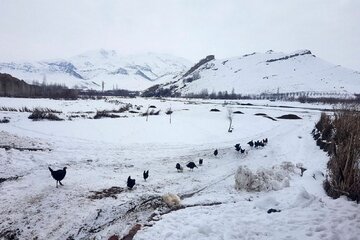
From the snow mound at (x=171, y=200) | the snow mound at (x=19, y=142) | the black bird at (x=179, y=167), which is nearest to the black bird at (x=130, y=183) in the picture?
the snow mound at (x=171, y=200)

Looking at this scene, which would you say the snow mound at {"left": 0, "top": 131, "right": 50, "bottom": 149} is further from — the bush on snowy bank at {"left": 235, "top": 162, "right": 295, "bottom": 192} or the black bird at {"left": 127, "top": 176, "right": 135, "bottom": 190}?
the bush on snowy bank at {"left": 235, "top": 162, "right": 295, "bottom": 192}

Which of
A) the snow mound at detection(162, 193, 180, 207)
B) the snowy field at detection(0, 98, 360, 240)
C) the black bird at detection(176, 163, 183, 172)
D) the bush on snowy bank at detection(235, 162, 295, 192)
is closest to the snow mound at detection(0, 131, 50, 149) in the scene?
the snowy field at detection(0, 98, 360, 240)

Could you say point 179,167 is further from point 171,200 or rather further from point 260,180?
point 171,200

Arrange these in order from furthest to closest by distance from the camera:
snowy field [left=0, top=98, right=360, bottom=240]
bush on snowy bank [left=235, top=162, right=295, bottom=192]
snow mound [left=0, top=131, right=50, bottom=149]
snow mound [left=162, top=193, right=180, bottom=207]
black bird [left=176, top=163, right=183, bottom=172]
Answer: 1. snow mound [left=0, top=131, right=50, bottom=149]
2. black bird [left=176, top=163, right=183, bottom=172]
3. bush on snowy bank [left=235, top=162, right=295, bottom=192]
4. snow mound [left=162, top=193, right=180, bottom=207]
5. snowy field [left=0, top=98, right=360, bottom=240]

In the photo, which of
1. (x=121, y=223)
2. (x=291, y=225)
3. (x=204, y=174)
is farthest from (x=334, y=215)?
(x=204, y=174)

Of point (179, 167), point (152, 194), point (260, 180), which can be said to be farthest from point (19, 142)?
point (260, 180)

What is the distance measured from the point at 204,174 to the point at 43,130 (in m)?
17.1

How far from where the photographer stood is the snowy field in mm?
9227

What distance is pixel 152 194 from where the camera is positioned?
13.6m

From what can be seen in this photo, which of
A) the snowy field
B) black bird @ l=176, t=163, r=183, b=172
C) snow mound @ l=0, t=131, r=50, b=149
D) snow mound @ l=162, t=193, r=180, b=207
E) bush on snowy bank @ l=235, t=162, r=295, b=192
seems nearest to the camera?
the snowy field

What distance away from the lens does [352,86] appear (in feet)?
619

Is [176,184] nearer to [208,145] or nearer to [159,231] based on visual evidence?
[159,231]

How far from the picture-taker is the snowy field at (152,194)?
9227 millimetres

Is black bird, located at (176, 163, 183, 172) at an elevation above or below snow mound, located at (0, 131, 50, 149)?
below
